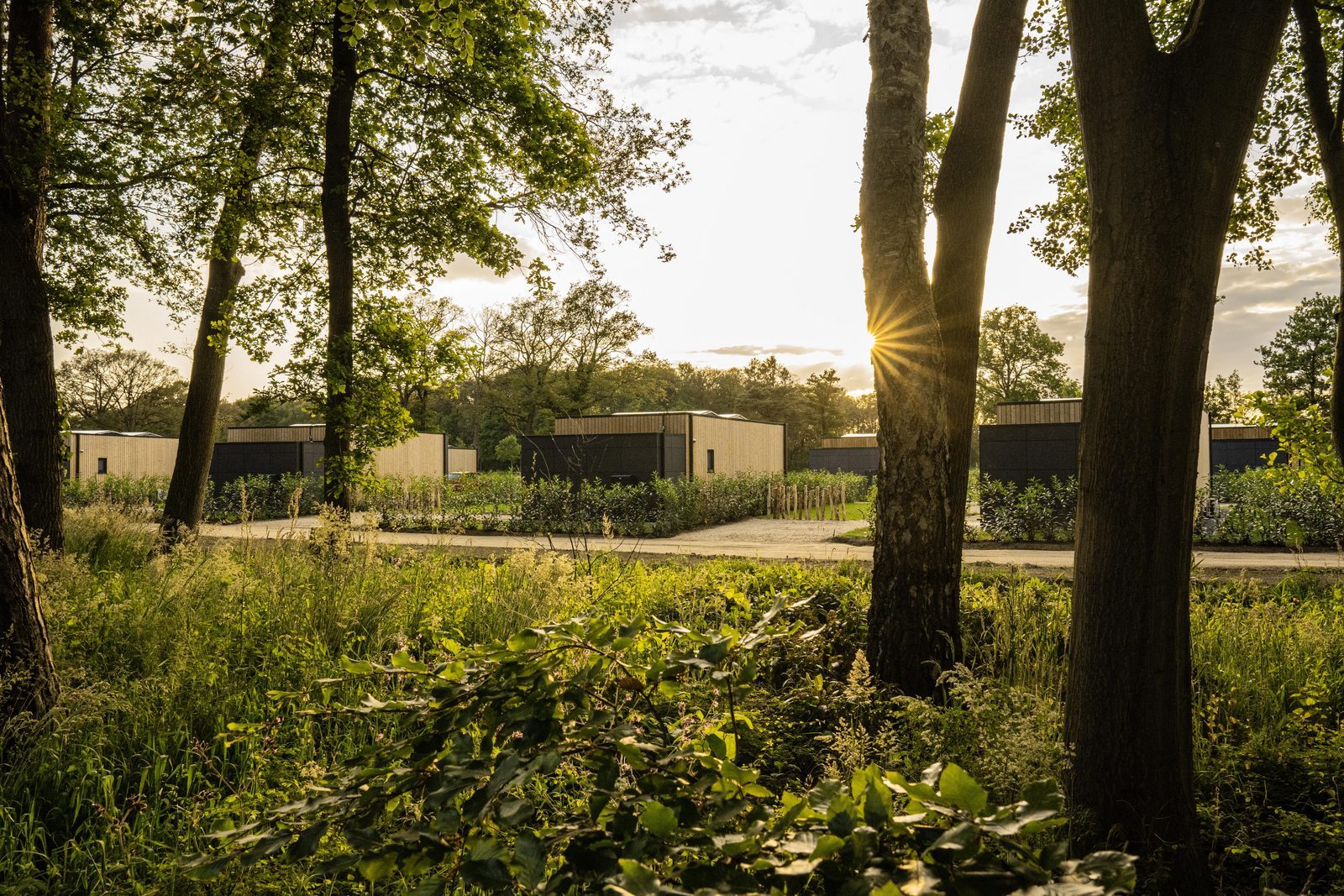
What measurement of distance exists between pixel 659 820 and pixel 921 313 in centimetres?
384

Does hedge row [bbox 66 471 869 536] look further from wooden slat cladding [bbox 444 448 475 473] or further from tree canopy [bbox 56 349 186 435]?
tree canopy [bbox 56 349 186 435]

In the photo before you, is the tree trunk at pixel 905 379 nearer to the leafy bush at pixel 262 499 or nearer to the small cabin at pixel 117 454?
the leafy bush at pixel 262 499

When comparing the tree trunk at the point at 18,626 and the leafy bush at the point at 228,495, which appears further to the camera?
the leafy bush at the point at 228,495

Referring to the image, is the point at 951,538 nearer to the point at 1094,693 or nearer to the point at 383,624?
the point at 1094,693

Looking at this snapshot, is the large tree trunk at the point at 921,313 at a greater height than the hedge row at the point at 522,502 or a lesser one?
greater

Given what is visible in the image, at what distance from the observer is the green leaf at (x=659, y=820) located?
2.89 feet

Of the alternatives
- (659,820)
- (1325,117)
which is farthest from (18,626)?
(1325,117)

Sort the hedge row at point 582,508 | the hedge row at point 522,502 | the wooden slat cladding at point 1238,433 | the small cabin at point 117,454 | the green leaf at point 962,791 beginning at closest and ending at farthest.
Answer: the green leaf at point 962,791, the hedge row at point 582,508, the hedge row at point 522,502, the small cabin at point 117,454, the wooden slat cladding at point 1238,433

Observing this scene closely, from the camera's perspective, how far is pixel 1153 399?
7.47 feet

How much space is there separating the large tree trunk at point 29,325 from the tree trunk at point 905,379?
7.19m

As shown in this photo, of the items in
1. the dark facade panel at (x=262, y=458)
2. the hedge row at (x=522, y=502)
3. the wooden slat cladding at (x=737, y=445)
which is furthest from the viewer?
the dark facade panel at (x=262, y=458)

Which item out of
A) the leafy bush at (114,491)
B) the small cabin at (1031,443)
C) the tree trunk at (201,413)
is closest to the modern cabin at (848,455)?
the small cabin at (1031,443)

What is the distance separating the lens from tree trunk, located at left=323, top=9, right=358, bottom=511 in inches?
322

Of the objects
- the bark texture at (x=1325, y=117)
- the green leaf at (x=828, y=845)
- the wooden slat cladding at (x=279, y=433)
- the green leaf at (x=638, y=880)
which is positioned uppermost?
the bark texture at (x=1325, y=117)
